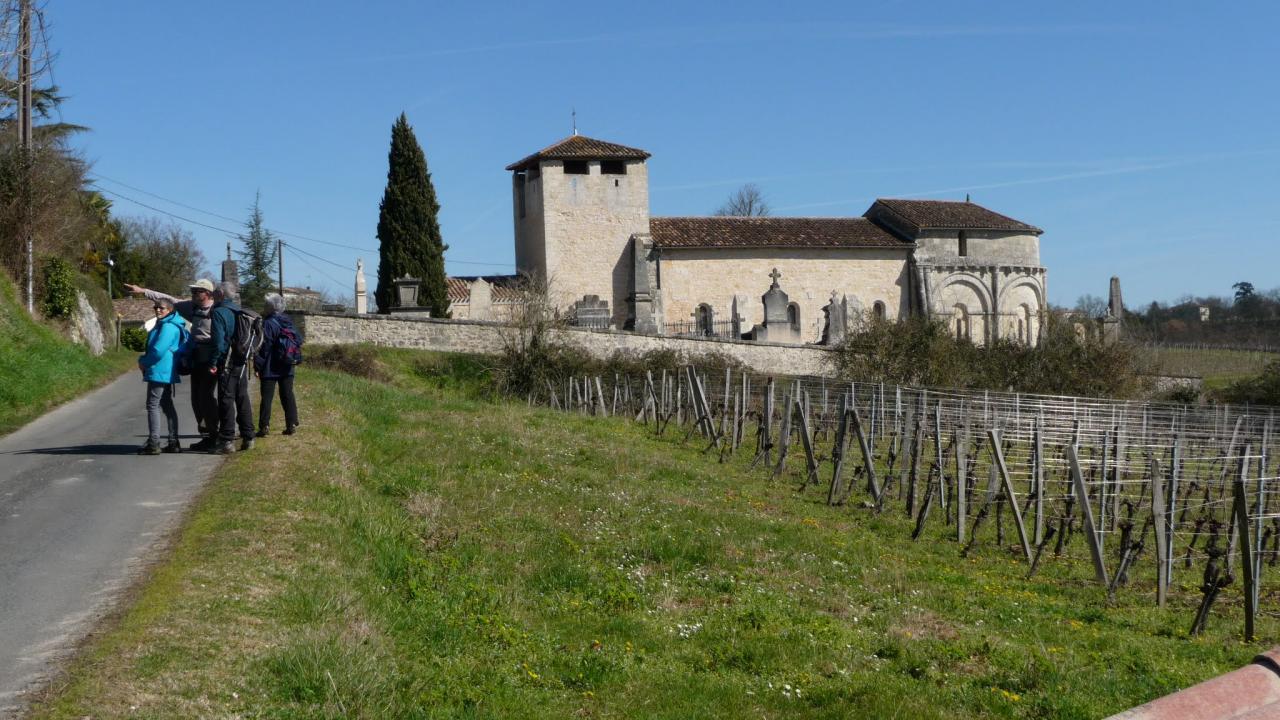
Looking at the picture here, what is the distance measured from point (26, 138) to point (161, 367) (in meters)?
17.6

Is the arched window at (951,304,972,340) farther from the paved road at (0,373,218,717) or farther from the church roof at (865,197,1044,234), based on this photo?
the paved road at (0,373,218,717)

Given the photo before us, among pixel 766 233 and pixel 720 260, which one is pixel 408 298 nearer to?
pixel 720 260

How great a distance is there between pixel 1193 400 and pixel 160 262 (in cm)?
4838

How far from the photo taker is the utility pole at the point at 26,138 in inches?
955

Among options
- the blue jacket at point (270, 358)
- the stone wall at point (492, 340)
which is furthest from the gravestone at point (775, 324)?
the blue jacket at point (270, 358)

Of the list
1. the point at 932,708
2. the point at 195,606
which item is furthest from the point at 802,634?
the point at 195,606

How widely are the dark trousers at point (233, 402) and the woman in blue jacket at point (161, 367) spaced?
1.57 feet

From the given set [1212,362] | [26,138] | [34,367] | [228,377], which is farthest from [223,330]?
[1212,362]

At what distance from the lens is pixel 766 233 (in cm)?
4881

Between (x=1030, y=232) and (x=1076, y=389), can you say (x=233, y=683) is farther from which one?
(x=1030, y=232)

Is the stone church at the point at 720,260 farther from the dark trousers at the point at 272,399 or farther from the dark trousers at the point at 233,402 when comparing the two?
the dark trousers at the point at 233,402

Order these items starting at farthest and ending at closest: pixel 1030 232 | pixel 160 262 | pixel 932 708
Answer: pixel 160 262 → pixel 1030 232 → pixel 932 708

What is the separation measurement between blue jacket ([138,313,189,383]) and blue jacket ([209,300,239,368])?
0.44m

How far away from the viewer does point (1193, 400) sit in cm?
3844
